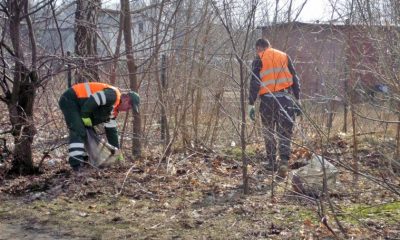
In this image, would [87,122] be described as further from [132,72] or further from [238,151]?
[238,151]

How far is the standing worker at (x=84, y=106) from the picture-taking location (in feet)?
22.0

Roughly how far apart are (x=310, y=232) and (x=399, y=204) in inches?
49.2

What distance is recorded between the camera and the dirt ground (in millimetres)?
4883

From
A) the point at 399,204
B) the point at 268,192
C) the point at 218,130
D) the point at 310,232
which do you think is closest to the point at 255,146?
the point at 218,130

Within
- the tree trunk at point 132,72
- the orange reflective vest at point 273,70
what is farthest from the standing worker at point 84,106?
the orange reflective vest at point 273,70

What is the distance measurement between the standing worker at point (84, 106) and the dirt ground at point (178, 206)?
0.97ft

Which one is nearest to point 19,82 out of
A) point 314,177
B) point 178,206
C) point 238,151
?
point 178,206

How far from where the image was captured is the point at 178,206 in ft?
18.9

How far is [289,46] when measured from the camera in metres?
10.3

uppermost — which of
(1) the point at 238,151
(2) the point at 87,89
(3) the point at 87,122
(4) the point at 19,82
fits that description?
(4) the point at 19,82

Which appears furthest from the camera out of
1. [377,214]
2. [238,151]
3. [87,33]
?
[238,151]

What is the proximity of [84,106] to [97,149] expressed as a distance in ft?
2.02

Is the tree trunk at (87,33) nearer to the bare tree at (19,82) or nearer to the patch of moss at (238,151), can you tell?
the bare tree at (19,82)

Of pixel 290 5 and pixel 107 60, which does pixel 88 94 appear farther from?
pixel 290 5
